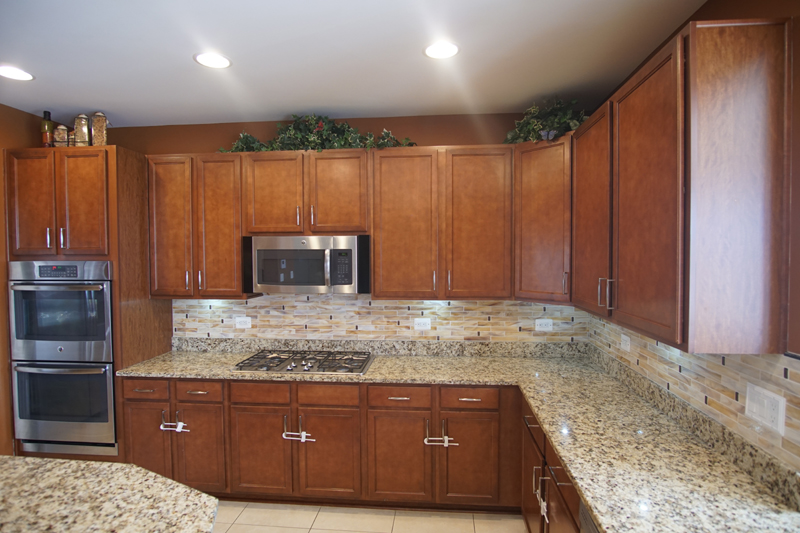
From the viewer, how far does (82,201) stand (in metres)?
2.52

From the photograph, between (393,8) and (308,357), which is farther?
(308,357)

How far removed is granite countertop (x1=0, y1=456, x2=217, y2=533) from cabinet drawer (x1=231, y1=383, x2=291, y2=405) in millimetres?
1144

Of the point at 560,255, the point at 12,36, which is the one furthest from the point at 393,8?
the point at 12,36

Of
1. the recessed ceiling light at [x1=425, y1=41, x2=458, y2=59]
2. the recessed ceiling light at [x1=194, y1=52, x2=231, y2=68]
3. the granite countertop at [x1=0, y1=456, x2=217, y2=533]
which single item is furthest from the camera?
the recessed ceiling light at [x1=194, y1=52, x2=231, y2=68]

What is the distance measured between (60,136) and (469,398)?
128 inches

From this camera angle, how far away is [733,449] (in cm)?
135

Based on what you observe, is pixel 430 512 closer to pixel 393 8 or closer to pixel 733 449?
pixel 733 449

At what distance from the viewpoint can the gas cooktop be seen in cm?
250

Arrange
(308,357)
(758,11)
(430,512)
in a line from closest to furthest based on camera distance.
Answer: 1. (758,11)
2. (430,512)
3. (308,357)

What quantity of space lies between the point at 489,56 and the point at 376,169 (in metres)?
0.97

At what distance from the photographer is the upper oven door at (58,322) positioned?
2.50 m

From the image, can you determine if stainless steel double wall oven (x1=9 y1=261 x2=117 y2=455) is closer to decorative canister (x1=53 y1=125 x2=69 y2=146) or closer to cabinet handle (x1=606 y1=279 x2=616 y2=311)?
decorative canister (x1=53 y1=125 x2=69 y2=146)

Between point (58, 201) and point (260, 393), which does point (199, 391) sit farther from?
point (58, 201)

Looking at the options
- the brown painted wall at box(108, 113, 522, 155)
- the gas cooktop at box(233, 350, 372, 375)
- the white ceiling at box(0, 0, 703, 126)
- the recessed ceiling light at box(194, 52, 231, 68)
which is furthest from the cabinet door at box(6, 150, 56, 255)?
the gas cooktop at box(233, 350, 372, 375)
